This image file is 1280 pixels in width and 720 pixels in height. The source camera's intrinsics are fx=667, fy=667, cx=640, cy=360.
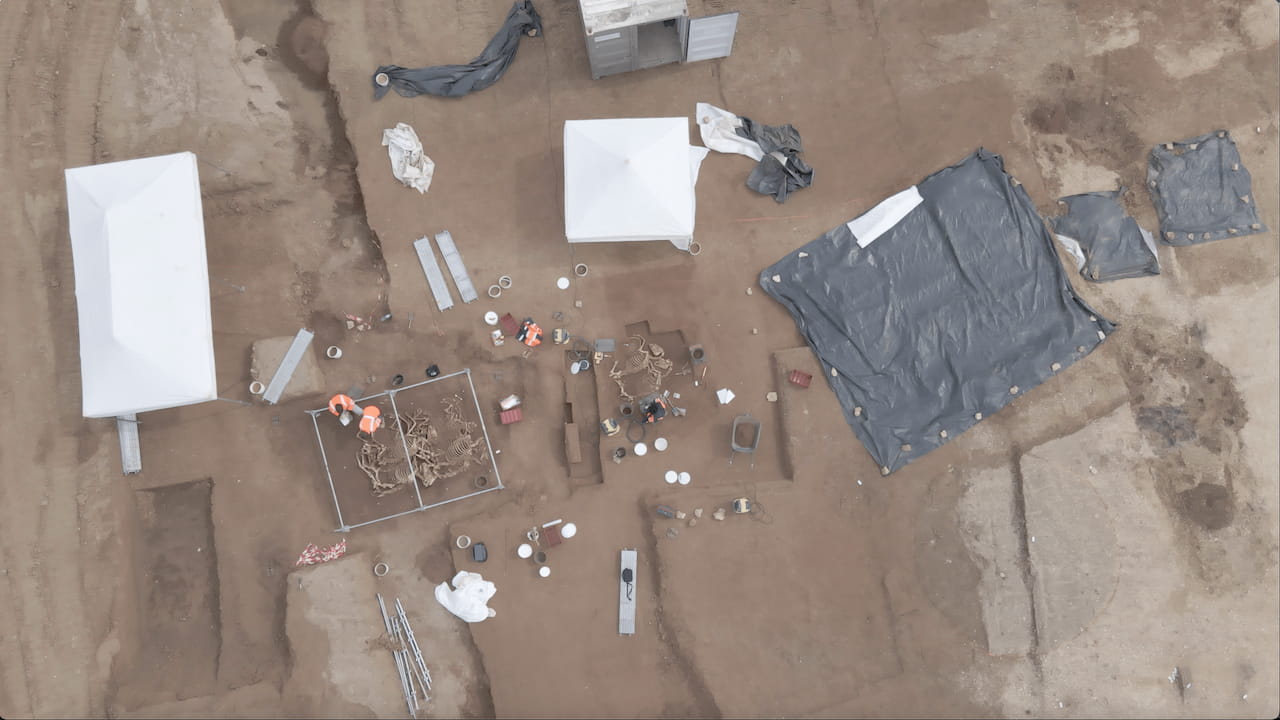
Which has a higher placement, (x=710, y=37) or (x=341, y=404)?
(x=710, y=37)

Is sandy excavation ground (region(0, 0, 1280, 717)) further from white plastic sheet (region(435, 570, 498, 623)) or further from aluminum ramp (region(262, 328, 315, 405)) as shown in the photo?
aluminum ramp (region(262, 328, 315, 405))

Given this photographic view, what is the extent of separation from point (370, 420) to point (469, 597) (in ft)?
9.71

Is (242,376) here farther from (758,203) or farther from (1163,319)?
(1163,319)

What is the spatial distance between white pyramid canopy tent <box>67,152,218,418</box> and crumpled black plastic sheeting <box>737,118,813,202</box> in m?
8.10

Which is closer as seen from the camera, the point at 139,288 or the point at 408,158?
the point at 139,288

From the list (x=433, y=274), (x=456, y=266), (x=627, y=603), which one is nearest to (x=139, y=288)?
(x=433, y=274)

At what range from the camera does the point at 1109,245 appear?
33.5ft

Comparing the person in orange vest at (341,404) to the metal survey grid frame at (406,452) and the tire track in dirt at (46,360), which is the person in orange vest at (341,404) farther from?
the tire track in dirt at (46,360)

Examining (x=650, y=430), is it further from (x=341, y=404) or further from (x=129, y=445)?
(x=129, y=445)

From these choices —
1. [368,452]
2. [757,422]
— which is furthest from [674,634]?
[368,452]

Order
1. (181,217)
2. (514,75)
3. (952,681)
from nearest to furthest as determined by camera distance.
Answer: (181,217) < (952,681) < (514,75)

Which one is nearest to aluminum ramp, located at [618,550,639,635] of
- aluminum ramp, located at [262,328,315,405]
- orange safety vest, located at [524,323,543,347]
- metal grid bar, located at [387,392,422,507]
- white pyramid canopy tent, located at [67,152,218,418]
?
metal grid bar, located at [387,392,422,507]

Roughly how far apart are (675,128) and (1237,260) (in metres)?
8.87

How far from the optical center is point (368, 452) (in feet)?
32.8
